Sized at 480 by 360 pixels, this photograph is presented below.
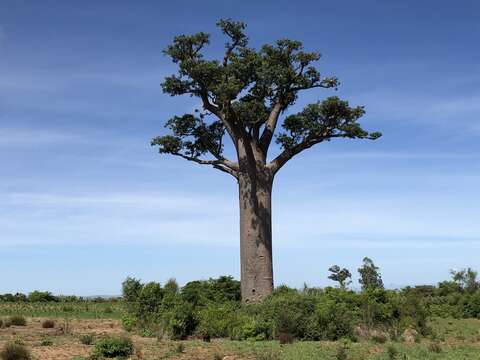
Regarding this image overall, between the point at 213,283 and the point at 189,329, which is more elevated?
the point at 213,283

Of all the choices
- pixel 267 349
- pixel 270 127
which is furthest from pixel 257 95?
pixel 267 349

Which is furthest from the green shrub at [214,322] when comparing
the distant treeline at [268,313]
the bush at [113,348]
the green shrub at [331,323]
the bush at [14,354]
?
the bush at [14,354]

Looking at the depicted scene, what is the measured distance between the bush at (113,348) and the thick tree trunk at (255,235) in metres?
9.77

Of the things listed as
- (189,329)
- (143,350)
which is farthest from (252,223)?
(143,350)

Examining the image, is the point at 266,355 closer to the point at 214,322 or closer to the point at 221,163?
the point at 214,322

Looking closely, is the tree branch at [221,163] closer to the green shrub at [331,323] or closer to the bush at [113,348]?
the green shrub at [331,323]

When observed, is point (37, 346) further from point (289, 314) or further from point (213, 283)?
point (213, 283)

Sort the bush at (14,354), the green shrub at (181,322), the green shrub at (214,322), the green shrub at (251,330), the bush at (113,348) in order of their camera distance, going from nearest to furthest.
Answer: the bush at (14,354)
the bush at (113,348)
the green shrub at (251,330)
the green shrub at (181,322)
the green shrub at (214,322)

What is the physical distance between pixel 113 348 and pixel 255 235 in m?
10.6

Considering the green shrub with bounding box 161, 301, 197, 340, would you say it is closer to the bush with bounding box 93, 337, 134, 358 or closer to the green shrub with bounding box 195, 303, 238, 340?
the green shrub with bounding box 195, 303, 238, 340

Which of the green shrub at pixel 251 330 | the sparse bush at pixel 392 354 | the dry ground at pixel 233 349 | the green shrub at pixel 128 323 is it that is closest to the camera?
the dry ground at pixel 233 349

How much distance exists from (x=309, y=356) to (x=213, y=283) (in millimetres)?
12699

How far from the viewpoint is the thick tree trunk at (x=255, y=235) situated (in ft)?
76.8

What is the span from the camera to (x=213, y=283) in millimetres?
26781
